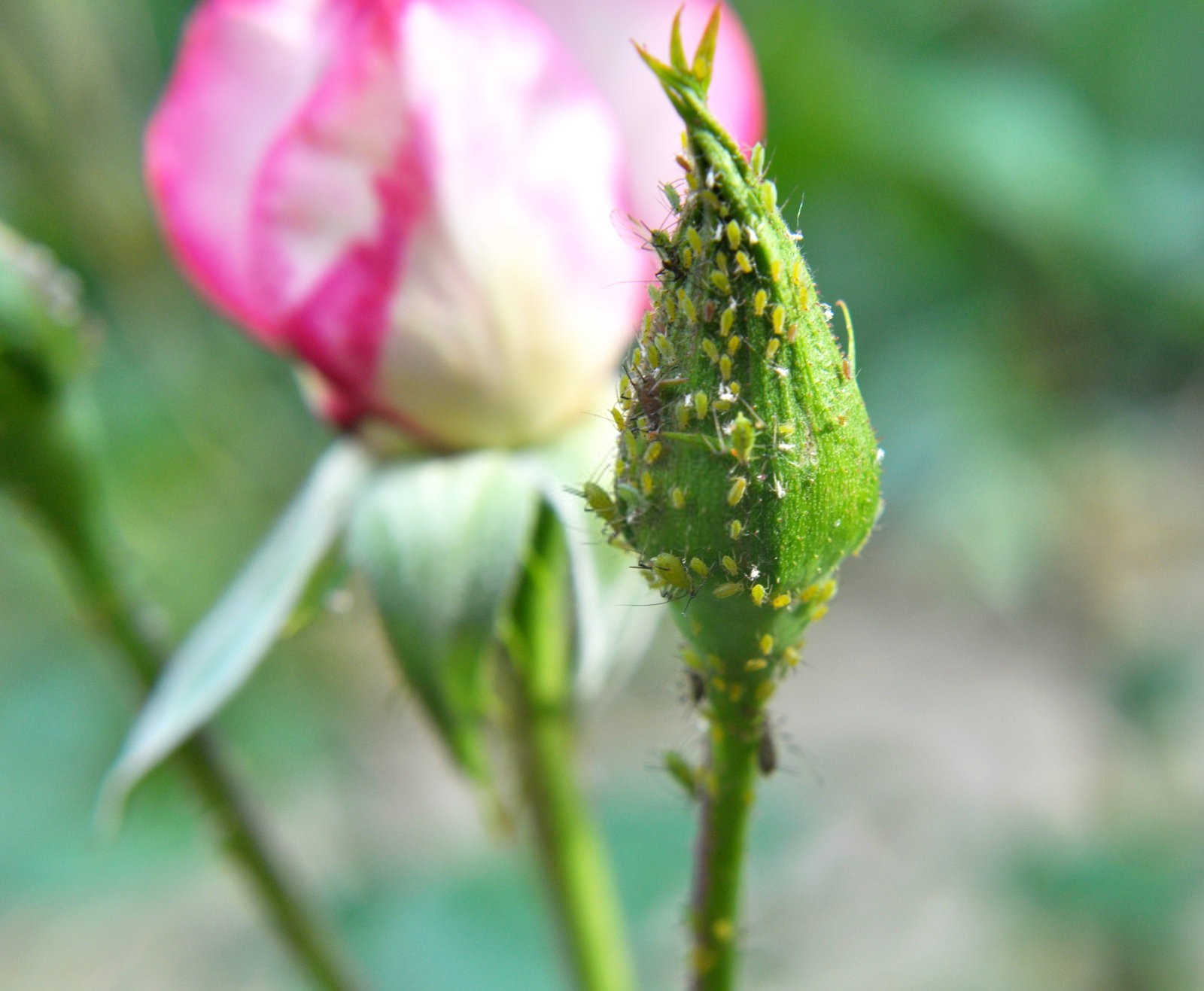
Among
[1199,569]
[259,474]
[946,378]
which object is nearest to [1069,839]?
[946,378]

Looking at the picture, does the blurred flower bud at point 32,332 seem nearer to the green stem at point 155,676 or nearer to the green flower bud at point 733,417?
the green stem at point 155,676

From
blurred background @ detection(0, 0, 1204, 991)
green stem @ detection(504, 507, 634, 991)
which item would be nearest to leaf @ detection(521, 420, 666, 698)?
green stem @ detection(504, 507, 634, 991)

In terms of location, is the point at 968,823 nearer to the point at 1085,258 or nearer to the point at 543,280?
the point at 1085,258

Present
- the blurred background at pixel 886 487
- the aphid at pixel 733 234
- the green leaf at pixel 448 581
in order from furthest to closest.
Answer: the blurred background at pixel 886 487, the green leaf at pixel 448 581, the aphid at pixel 733 234

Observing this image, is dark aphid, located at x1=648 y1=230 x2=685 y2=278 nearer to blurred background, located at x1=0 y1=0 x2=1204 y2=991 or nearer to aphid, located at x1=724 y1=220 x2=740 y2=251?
aphid, located at x1=724 y1=220 x2=740 y2=251

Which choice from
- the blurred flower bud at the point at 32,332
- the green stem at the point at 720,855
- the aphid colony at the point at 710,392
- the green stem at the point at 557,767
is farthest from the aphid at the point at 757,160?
the blurred flower bud at the point at 32,332

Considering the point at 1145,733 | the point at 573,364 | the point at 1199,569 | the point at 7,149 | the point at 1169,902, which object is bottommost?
the point at 573,364

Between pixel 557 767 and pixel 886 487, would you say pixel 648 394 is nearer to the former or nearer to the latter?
pixel 557 767
